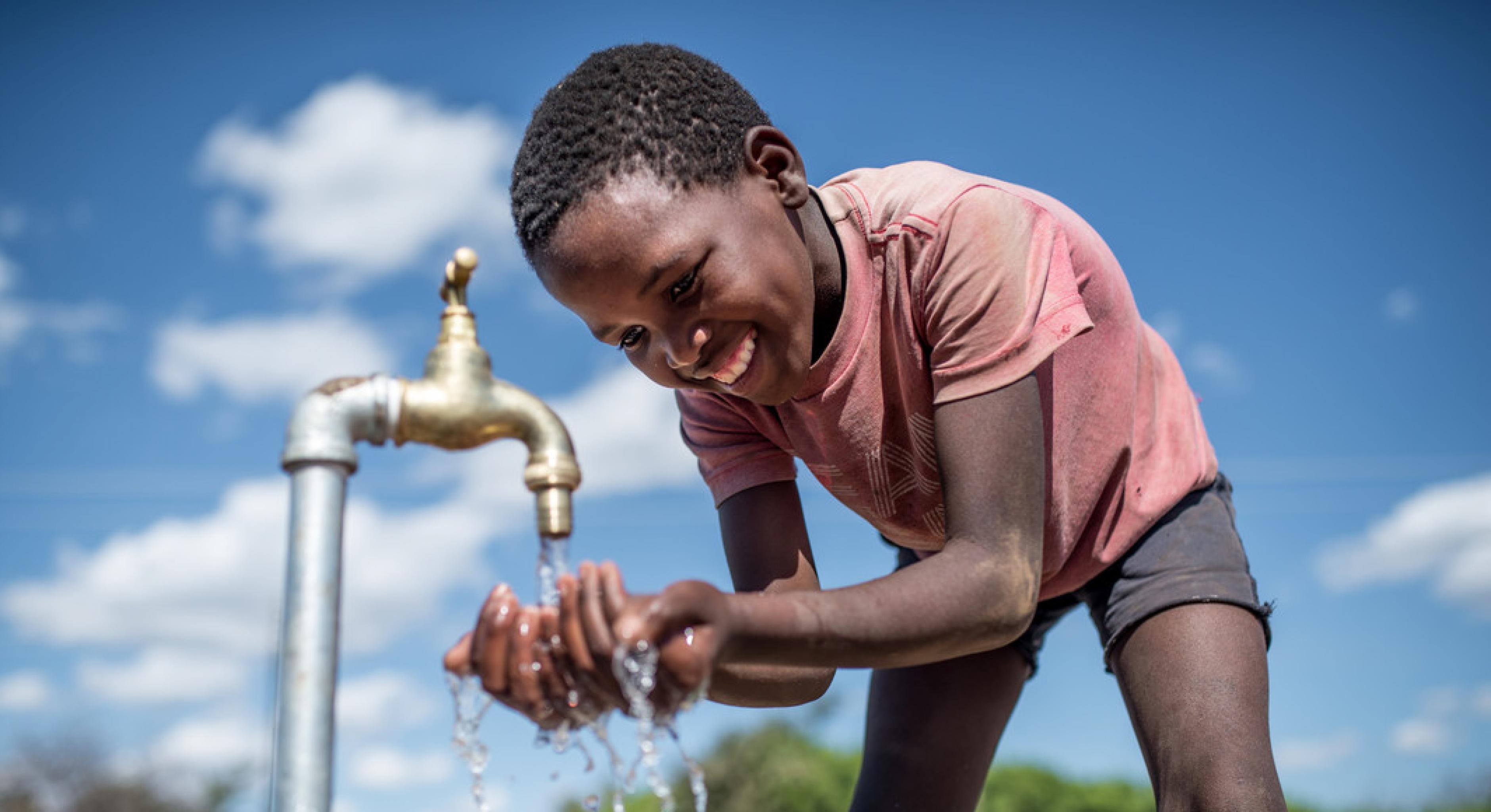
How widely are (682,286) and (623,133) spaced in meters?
0.29

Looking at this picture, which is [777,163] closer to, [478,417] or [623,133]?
[623,133]

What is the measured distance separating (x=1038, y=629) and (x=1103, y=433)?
81 centimetres

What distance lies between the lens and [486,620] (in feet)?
5.46

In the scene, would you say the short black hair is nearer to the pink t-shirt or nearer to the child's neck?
the child's neck

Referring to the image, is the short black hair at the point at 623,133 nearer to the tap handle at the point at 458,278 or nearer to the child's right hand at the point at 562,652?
the tap handle at the point at 458,278

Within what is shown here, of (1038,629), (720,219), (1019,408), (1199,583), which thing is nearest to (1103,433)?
(1199,583)

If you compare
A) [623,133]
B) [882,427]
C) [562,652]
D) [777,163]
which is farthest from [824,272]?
[562,652]

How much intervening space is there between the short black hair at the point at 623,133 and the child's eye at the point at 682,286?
0.15 metres

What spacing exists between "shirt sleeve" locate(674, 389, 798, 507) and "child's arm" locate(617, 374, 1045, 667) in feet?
2.65

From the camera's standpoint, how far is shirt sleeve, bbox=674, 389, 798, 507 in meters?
2.94

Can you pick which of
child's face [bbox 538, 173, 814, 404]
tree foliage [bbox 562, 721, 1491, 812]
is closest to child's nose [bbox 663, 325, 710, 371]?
child's face [bbox 538, 173, 814, 404]

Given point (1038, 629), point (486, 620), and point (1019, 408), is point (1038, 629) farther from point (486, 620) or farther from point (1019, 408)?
point (486, 620)

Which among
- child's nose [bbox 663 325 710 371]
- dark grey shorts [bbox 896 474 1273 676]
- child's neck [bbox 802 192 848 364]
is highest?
child's neck [bbox 802 192 848 364]

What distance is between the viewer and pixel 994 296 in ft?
7.29
